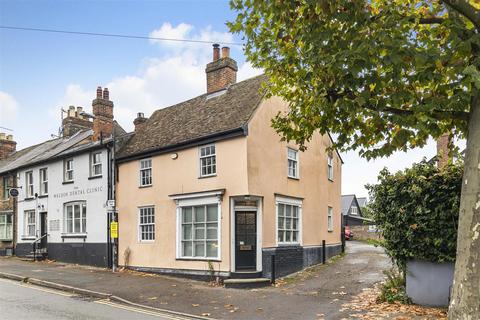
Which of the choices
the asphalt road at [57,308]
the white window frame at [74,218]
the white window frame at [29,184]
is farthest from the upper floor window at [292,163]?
the white window frame at [29,184]

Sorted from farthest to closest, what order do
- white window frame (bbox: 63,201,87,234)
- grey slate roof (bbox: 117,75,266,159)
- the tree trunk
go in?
white window frame (bbox: 63,201,87,234)
grey slate roof (bbox: 117,75,266,159)
the tree trunk

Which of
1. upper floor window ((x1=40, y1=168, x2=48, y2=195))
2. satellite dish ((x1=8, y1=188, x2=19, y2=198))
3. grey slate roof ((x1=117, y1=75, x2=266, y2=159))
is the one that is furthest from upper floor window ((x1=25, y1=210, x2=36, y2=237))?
grey slate roof ((x1=117, y1=75, x2=266, y2=159))

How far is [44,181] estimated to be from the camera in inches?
1013

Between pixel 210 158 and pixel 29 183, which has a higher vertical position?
pixel 210 158

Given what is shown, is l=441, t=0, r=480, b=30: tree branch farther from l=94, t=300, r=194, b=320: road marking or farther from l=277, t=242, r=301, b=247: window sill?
l=277, t=242, r=301, b=247: window sill

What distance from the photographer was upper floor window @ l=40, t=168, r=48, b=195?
25656mm

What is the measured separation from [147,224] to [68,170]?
7093 mm

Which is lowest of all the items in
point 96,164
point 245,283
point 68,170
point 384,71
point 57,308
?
point 245,283

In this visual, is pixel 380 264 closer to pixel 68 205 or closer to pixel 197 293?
pixel 197 293

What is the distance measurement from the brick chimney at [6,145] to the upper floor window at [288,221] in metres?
27.2

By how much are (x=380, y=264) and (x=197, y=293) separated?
9.39 m

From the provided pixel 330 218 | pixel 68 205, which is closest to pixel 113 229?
pixel 68 205

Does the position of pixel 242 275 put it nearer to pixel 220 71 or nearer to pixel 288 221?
pixel 288 221

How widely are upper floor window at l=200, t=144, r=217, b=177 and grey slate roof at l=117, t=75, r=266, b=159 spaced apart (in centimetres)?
56
